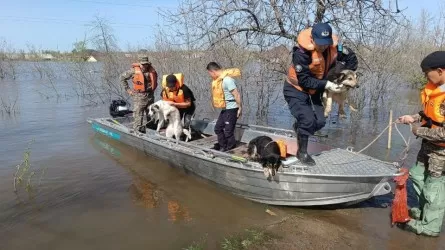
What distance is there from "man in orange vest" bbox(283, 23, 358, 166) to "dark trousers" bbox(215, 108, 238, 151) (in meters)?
1.53

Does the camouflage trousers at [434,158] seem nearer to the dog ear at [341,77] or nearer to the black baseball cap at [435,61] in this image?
the black baseball cap at [435,61]

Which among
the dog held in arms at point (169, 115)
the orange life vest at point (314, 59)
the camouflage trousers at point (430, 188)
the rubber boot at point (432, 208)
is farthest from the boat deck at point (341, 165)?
the dog held in arms at point (169, 115)

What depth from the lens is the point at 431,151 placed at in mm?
4219

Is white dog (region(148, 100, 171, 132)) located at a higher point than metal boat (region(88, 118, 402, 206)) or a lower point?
higher

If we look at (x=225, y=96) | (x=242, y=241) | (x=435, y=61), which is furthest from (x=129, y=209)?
(x=435, y=61)

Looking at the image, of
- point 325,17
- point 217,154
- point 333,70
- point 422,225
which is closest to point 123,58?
point 325,17

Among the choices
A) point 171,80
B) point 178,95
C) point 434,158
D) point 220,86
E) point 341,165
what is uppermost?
point 171,80

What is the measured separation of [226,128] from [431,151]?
345cm

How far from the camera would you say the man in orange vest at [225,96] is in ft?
21.0

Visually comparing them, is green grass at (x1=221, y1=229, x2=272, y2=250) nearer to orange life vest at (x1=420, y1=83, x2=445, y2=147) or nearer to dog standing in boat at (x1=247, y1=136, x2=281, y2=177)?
dog standing in boat at (x1=247, y1=136, x2=281, y2=177)

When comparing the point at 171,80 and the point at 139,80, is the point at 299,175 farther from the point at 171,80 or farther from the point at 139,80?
the point at 139,80

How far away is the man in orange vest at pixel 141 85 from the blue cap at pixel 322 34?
15.9 ft

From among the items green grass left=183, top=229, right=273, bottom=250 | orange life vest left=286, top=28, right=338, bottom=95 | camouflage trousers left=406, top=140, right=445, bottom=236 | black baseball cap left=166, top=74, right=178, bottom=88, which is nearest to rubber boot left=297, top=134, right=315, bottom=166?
orange life vest left=286, top=28, right=338, bottom=95

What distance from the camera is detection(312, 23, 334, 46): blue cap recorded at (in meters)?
4.54
